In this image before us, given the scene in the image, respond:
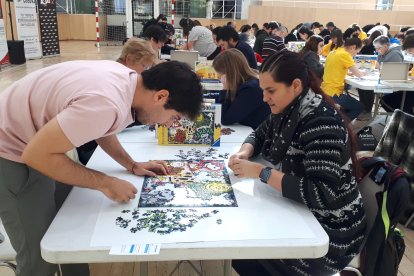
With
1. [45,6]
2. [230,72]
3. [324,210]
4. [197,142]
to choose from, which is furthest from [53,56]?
[324,210]

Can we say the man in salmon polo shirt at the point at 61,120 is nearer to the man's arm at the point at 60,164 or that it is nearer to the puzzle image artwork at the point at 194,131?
the man's arm at the point at 60,164

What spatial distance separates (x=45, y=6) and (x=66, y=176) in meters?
10.6

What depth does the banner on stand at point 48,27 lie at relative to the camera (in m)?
10.3

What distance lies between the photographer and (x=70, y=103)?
45.9 inches

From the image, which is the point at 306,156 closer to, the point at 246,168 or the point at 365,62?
the point at 246,168

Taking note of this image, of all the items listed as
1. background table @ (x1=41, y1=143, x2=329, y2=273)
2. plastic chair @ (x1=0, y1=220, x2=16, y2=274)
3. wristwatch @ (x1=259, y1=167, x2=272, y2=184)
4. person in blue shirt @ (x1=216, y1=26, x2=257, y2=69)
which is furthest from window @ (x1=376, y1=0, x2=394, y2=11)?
plastic chair @ (x1=0, y1=220, x2=16, y2=274)

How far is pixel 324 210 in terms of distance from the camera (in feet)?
4.66

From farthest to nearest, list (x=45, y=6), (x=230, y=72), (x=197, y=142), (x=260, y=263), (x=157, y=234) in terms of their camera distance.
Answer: (x=45, y=6)
(x=230, y=72)
(x=197, y=142)
(x=260, y=263)
(x=157, y=234)

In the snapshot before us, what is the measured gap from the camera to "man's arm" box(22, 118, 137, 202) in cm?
112

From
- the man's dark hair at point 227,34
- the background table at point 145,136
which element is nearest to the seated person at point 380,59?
the man's dark hair at point 227,34

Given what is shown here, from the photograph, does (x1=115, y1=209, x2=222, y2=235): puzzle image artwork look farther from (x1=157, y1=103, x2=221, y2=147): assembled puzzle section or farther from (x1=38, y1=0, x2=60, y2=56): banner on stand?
(x1=38, y1=0, x2=60, y2=56): banner on stand

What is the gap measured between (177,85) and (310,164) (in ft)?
1.81

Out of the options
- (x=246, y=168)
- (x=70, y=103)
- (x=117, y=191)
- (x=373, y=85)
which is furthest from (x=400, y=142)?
(x=373, y=85)

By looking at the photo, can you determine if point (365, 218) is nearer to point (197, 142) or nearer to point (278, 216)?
point (278, 216)
